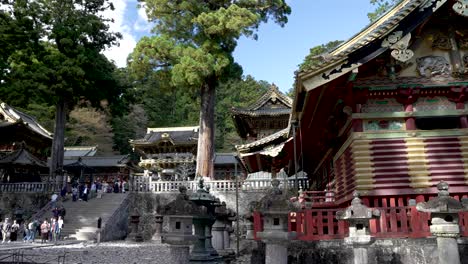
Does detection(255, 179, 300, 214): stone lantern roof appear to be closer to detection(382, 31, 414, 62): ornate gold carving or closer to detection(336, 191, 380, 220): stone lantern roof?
detection(336, 191, 380, 220): stone lantern roof

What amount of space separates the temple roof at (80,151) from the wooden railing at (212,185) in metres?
24.0

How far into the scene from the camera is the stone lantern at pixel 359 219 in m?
7.44

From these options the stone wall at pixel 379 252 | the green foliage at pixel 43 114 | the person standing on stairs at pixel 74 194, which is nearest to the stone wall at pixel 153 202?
the person standing on stairs at pixel 74 194

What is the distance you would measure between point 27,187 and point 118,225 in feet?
33.1

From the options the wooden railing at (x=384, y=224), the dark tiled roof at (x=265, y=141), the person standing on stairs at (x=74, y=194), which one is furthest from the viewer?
the person standing on stairs at (x=74, y=194)

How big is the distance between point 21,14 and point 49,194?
562 inches

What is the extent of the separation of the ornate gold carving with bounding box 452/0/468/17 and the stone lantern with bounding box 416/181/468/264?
570cm

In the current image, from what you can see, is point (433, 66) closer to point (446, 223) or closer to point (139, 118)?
point (446, 223)

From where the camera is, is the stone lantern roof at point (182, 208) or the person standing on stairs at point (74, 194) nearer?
the stone lantern roof at point (182, 208)

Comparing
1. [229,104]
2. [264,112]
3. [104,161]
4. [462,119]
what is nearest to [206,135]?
[264,112]

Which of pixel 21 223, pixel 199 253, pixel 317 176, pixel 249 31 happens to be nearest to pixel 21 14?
pixel 21 223

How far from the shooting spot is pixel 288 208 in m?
7.77

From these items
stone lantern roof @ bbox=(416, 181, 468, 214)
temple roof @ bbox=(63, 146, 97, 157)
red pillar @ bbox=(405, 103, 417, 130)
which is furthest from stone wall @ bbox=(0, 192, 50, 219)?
stone lantern roof @ bbox=(416, 181, 468, 214)

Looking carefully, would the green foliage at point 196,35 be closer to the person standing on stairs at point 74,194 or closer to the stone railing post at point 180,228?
the person standing on stairs at point 74,194
